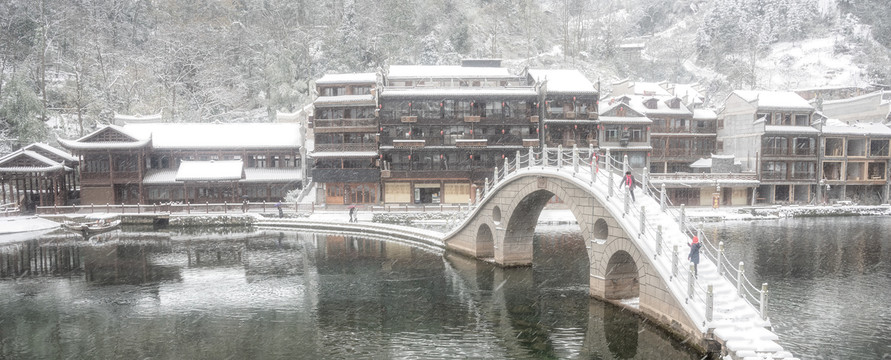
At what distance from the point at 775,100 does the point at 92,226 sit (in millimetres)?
78167

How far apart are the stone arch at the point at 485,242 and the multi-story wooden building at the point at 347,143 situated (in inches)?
1054

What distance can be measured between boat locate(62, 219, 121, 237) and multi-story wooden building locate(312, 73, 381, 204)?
20609mm

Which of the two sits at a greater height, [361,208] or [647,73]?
[647,73]

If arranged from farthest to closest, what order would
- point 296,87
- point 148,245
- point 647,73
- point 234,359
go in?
point 647,73
point 296,87
point 148,245
point 234,359

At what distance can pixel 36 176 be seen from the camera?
5619 centimetres

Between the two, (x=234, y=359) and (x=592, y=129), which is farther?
(x=592, y=129)

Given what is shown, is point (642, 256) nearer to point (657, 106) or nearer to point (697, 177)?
point (697, 177)

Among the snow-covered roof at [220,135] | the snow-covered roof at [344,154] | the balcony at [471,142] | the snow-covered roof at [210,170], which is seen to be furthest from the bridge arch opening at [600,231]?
the snow-covered roof at [220,135]

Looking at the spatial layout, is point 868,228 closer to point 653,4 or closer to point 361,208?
point 361,208

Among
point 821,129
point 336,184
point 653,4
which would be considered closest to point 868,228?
point 821,129

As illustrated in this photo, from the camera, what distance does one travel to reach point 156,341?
21406mm

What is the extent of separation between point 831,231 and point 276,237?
2027 inches

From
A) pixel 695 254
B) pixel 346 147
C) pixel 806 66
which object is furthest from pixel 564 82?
pixel 806 66

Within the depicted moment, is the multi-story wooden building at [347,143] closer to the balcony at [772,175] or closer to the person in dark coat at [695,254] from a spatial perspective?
the person in dark coat at [695,254]
